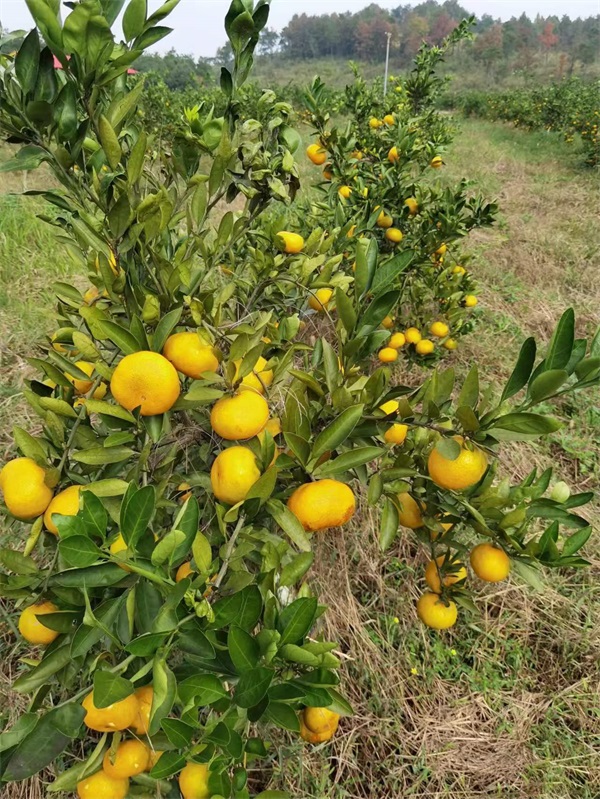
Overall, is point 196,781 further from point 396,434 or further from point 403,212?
point 403,212

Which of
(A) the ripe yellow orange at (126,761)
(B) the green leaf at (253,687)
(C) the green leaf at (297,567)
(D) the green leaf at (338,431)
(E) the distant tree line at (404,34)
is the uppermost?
(E) the distant tree line at (404,34)

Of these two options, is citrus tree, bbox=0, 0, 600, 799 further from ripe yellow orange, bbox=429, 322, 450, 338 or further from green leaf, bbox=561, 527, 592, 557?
ripe yellow orange, bbox=429, 322, 450, 338

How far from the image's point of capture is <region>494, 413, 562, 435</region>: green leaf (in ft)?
2.04

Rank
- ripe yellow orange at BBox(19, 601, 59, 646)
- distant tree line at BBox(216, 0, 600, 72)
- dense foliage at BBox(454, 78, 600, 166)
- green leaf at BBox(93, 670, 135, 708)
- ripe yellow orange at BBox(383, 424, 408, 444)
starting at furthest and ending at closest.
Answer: distant tree line at BBox(216, 0, 600, 72) < dense foliage at BBox(454, 78, 600, 166) < ripe yellow orange at BBox(383, 424, 408, 444) < ripe yellow orange at BBox(19, 601, 59, 646) < green leaf at BBox(93, 670, 135, 708)

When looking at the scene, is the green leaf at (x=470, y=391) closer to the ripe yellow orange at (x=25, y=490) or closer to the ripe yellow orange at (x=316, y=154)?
the ripe yellow orange at (x=25, y=490)

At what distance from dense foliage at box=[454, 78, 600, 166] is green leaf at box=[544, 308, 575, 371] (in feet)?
25.8

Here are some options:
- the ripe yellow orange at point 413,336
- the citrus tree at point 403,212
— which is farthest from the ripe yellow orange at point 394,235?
the ripe yellow orange at point 413,336

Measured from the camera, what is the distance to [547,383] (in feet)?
2.03

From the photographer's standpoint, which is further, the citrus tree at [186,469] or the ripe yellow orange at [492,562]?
the ripe yellow orange at [492,562]

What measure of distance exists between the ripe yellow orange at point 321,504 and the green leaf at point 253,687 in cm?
21

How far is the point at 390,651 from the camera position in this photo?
56.7 inches

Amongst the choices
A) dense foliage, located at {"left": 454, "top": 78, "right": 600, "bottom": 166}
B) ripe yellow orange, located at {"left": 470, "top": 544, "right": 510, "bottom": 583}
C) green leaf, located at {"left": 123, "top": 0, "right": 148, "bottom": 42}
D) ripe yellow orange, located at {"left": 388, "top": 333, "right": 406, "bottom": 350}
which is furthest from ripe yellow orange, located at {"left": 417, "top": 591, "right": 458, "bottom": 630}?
dense foliage, located at {"left": 454, "top": 78, "right": 600, "bottom": 166}

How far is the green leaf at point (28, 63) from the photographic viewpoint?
59cm

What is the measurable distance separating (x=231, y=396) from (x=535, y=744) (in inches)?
51.8
